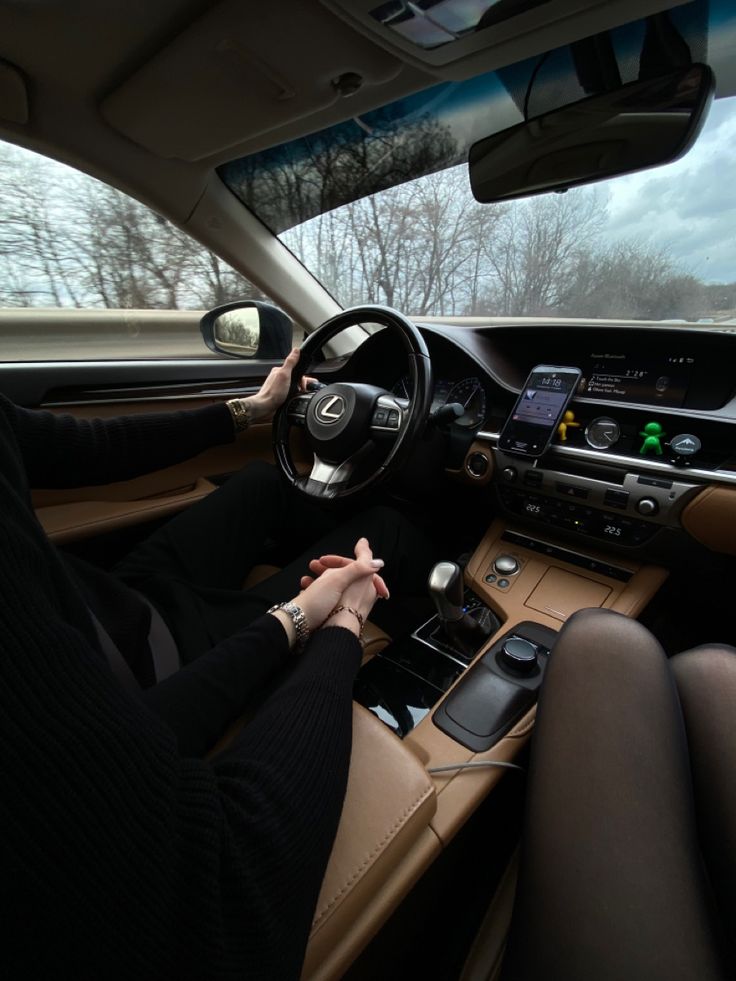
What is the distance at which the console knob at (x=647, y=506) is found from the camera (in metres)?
1.18

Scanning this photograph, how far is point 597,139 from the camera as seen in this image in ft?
3.94

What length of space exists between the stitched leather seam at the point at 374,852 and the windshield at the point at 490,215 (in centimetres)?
140

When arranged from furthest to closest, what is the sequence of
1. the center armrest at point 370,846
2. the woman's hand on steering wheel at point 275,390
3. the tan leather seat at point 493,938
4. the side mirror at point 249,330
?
the side mirror at point 249,330 < the woman's hand on steering wheel at point 275,390 < the tan leather seat at point 493,938 < the center armrest at point 370,846

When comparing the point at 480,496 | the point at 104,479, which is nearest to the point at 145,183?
the point at 104,479

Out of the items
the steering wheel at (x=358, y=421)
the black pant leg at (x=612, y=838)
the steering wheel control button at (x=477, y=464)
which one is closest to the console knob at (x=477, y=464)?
the steering wheel control button at (x=477, y=464)

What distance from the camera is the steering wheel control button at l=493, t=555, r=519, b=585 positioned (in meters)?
1.39

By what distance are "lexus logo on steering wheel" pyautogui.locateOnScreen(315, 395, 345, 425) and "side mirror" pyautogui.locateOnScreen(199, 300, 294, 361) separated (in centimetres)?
82

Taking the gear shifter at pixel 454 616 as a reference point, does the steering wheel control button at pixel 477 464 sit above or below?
above

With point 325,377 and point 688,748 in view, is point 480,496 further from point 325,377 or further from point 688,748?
point 688,748

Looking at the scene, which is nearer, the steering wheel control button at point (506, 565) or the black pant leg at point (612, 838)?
the black pant leg at point (612, 838)

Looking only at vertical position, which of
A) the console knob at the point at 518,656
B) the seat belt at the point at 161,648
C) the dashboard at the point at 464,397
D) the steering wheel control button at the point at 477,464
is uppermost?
the dashboard at the point at 464,397

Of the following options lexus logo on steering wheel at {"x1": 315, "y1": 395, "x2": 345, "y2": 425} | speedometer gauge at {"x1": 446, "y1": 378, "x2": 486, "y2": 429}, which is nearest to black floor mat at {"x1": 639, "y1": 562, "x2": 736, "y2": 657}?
speedometer gauge at {"x1": 446, "y1": 378, "x2": 486, "y2": 429}

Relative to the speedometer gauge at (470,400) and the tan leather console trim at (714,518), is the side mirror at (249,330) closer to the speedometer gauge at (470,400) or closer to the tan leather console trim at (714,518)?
the speedometer gauge at (470,400)

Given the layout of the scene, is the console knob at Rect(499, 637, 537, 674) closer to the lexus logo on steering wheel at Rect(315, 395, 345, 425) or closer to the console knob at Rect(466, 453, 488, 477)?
the console knob at Rect(466, 453, 488, 477)
